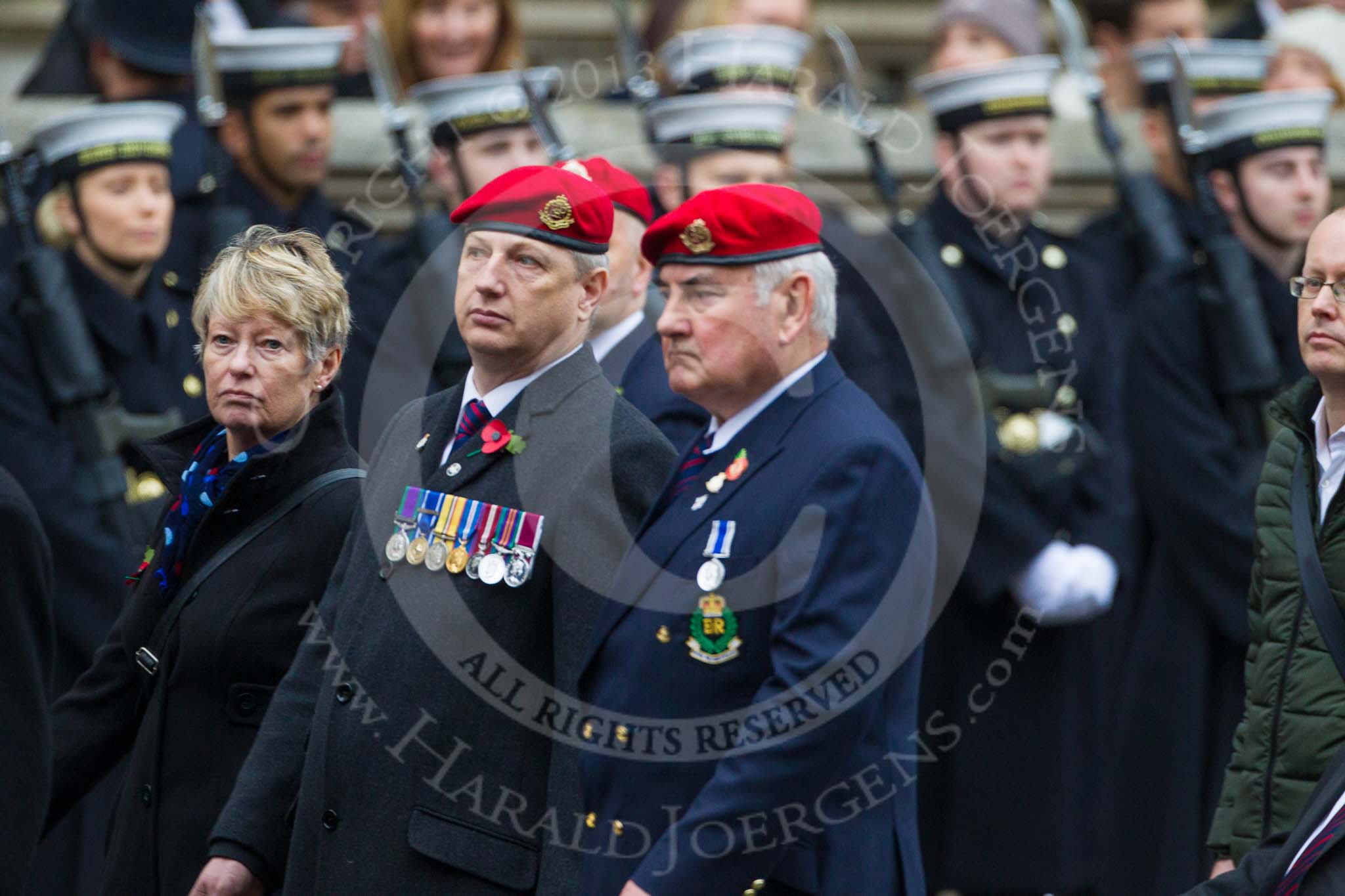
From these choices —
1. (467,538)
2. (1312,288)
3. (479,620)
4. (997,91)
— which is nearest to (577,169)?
(467,538)

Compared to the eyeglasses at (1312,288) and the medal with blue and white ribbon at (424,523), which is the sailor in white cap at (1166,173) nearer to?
the eyeglasses at (1312,288)

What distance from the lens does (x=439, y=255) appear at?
693cm

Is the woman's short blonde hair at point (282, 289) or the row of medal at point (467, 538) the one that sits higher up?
the woman's short blonde hair at point (282, 289)

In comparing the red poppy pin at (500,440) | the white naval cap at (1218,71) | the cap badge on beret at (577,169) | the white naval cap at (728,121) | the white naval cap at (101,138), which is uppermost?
the white naval cap at (1218,71)

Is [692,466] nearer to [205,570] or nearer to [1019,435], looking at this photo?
[205,570]

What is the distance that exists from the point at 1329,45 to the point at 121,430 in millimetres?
4803

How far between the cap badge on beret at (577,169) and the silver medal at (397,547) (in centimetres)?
82

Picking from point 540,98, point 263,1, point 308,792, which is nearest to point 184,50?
point 263,1

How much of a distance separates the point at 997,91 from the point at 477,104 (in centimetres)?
166

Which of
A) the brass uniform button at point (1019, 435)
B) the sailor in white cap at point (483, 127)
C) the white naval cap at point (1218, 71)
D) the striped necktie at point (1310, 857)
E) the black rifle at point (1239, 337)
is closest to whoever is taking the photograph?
the striped necktie at point (1310, 857)

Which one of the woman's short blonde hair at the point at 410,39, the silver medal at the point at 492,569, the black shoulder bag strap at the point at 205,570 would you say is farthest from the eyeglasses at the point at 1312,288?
the woman's short blonde hair at the point at 410,39

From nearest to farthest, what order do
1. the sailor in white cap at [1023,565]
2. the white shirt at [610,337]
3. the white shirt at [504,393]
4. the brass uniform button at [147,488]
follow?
the white shirt at [504,393], the white shirt at [610,337], the brass uniform button at [147,488], the sailor in white cap at [1023,565]

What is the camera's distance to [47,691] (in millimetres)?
4332

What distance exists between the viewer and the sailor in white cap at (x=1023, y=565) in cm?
661
